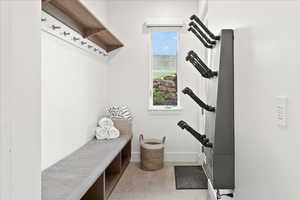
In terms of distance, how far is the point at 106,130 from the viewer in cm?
380

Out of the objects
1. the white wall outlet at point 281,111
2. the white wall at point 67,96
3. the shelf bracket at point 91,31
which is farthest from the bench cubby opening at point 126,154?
the white wall outlet at point 281,111

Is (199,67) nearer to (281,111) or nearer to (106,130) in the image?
(281,111)

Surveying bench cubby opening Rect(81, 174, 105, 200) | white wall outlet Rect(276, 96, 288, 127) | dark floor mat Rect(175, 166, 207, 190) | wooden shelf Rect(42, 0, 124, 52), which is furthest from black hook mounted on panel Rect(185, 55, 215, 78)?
dark floor mat Rect(175, 166, 207, 190)

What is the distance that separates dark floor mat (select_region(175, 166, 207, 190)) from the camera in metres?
3.29

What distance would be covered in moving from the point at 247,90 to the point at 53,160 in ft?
5.96

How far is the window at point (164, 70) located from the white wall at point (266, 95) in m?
2.97

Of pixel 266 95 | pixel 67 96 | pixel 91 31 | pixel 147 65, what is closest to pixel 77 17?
pixel 91 31

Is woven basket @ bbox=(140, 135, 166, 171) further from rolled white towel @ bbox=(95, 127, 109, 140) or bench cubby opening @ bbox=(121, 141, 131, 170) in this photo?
rolled white towel @ bbox=(95, 127, 109, 140)

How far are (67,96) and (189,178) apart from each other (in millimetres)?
1957
